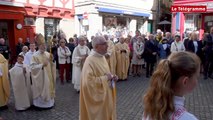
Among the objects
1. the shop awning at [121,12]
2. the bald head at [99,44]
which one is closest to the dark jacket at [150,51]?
the bald head at [99,44]

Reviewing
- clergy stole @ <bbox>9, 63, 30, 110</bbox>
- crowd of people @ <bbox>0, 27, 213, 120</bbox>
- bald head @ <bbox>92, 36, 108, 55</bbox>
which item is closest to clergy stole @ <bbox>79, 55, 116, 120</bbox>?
crowd of people @ <bbox>0, 27, 213, 120</bbox>

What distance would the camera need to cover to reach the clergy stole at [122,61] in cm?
1057

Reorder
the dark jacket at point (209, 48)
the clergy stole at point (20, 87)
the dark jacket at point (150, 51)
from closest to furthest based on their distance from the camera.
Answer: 1. the clergy stole at point (20, 87)
2. the dark jacket at point (209, 48)
3. the dark jacket at point (150, 51)

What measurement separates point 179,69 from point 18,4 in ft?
49.1

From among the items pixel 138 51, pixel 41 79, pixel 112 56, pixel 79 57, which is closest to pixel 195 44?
pixel 138 51

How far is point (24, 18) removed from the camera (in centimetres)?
1548

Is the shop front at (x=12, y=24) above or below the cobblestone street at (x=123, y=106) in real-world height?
above

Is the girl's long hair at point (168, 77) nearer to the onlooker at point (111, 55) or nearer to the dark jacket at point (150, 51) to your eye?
the onlooker at point (111, 55)

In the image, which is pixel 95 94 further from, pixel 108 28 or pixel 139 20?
pixel 139 20

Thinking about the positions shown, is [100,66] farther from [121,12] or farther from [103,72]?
[121,12]

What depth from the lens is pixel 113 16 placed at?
65.5ft

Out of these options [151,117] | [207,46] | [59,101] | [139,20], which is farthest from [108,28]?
[151,117]

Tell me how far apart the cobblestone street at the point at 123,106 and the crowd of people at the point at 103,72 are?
14.5 inches

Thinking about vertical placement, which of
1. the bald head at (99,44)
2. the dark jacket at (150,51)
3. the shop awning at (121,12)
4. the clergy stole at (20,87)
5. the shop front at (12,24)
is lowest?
the clergy stole at (20,87)
